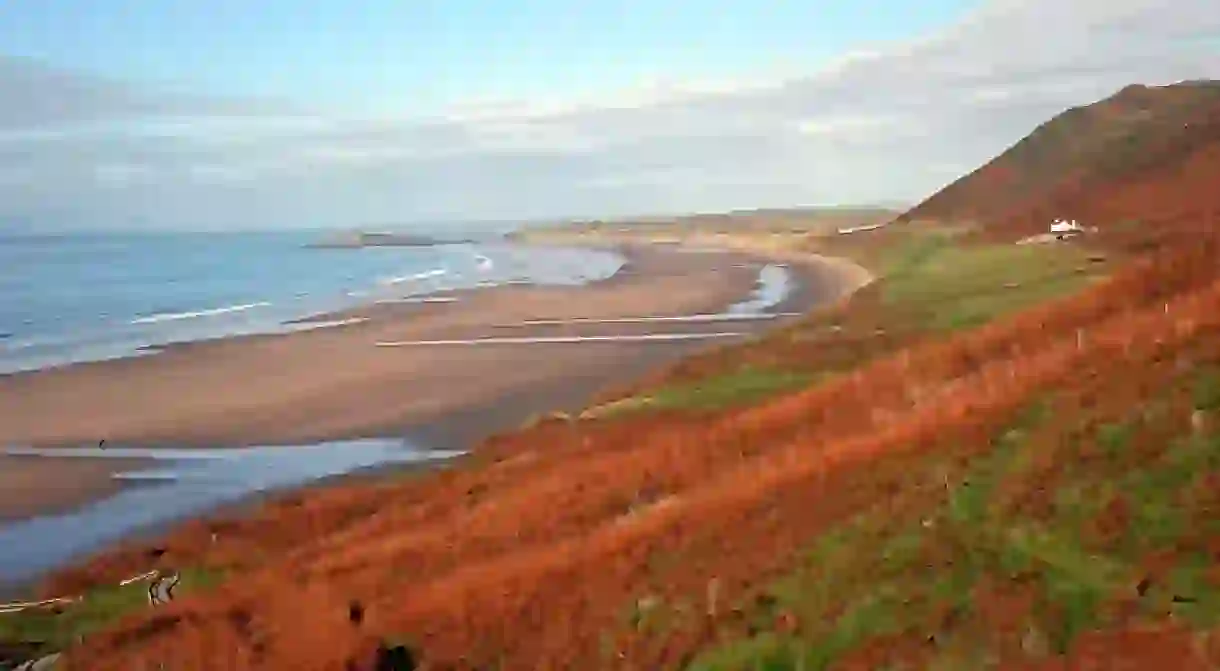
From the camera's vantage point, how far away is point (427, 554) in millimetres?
11984

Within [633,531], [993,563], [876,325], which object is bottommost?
[876,325]

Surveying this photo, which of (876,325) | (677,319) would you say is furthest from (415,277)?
(876,325)

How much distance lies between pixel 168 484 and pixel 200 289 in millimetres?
57422

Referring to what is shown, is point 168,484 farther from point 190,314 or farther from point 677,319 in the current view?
point 190,314

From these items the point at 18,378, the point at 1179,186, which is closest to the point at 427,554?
the point at 18,378

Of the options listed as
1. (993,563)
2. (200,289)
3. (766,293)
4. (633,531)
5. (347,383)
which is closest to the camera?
(993,563)

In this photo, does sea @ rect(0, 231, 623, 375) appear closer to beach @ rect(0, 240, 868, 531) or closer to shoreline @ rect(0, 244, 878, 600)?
shoreline @ rect(0, 244, 878, 600)

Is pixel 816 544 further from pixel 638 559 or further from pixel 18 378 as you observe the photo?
pixel 18 378

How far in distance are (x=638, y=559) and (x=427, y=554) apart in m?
3.26

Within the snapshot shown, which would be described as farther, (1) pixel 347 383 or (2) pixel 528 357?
(2) pixel 528 357

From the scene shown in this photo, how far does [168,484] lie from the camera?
21625 mm

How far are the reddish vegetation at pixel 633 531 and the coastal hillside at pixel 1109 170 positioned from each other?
36.0 metres

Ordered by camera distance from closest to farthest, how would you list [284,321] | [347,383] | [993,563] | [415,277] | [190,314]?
[993,563] → [347,383] → [284,321] → [190,314] → [415,277]

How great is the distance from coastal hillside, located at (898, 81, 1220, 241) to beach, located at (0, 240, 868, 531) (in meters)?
19.5
